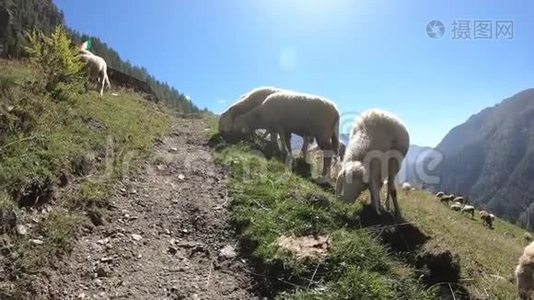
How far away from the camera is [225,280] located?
21.7 ft

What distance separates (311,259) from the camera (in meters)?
6.58

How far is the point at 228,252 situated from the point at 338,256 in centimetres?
183

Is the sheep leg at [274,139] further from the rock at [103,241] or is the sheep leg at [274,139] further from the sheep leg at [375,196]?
the rock at [103,241]

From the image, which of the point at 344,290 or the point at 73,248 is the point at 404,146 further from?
the point at 73,248

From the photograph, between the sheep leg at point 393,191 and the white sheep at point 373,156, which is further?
the sheep leg at point 393,191

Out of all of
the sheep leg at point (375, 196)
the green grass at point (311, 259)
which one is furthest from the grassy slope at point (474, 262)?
the green grass at point (311, 259)

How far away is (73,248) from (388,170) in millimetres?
7124

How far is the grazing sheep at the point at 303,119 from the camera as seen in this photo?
1395cm

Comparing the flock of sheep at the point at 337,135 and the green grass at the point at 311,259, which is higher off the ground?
the flock of sheep at the point at 337,135

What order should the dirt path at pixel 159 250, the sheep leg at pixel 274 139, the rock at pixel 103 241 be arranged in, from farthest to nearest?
the sheep leg at pixel 274 139, the rock at pixel 103 241, the dirt path at pixel 159 250

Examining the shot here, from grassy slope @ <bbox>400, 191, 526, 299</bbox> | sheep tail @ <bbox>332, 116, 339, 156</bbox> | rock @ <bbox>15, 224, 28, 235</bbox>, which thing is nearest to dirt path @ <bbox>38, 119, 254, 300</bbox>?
rock @ <bbox>15, 224, 28, 235</bbox>

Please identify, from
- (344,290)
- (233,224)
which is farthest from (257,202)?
(344,290)

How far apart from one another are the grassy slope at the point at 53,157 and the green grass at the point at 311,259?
8.96ft

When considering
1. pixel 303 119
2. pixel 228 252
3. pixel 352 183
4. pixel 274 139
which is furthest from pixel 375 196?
pixel 274 139
